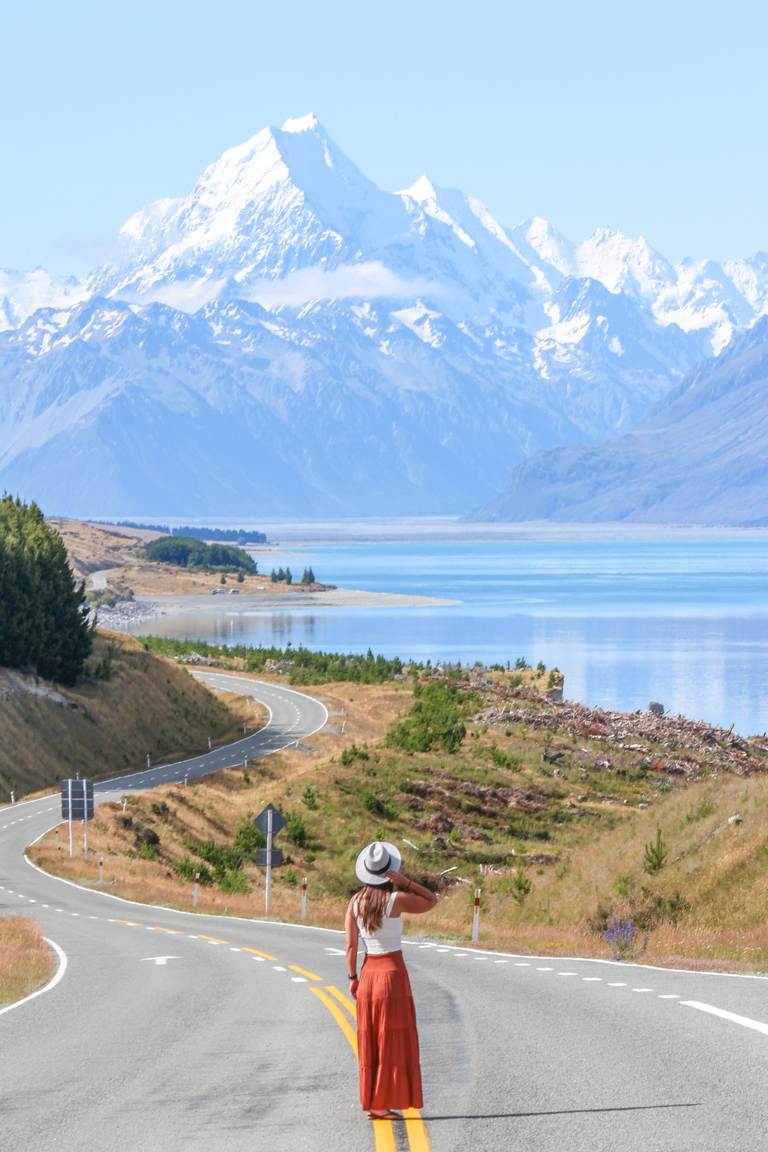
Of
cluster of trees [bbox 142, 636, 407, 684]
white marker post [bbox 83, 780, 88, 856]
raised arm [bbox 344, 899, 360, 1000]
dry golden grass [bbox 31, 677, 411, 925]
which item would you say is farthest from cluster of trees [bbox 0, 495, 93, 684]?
raised arm [bbox 344, 899, 360, 1000]

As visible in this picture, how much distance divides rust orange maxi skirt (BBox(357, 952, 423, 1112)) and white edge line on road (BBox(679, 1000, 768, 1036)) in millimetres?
4231

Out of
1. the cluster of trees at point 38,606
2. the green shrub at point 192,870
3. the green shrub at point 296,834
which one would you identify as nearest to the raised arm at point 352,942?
the green shrub at point 192,870

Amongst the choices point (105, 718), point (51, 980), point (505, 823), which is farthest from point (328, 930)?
point (105, 718)

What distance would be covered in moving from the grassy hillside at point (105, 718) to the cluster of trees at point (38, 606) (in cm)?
181

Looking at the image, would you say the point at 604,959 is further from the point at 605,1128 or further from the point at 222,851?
the point at 222,851

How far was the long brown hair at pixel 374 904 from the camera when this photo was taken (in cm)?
1277

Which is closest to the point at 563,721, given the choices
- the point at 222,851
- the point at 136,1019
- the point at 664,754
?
the point at 664,754

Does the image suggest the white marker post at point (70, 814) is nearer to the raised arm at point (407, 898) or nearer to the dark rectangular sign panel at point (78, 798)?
the dark rectangular sign panel at point (78, 798)

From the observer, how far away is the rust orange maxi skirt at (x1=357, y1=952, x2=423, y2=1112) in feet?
40.5

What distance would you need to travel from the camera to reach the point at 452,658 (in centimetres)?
16150

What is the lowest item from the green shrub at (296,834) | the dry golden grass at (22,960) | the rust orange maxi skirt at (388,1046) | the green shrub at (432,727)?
the green shrub at (296,834)

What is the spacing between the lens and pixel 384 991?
12.5 metres

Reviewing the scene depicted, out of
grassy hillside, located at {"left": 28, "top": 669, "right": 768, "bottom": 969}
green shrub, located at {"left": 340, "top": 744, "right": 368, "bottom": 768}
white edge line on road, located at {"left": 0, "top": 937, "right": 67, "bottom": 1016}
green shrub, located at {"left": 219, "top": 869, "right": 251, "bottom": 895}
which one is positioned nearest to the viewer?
white edge line on road, located at {"left": 0, "top": 937, "right": 67, "bottom": 1016}

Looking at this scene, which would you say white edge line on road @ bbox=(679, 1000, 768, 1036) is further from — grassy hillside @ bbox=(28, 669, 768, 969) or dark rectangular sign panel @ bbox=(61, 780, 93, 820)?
dark rectangular sign panel @ bbox=(61, 780, 93, 820)
